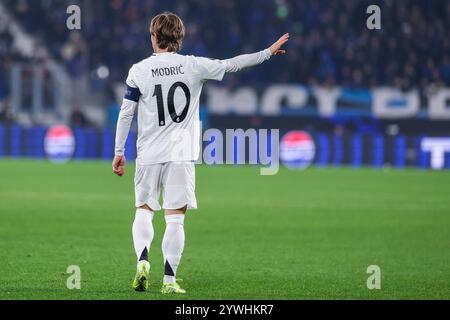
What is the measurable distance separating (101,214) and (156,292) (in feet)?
24.5

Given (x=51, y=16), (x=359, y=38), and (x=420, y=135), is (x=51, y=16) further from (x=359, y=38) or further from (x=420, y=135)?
(x=420, y=135)

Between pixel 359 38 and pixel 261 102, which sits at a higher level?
pixel 359 38

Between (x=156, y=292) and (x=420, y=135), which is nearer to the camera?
(x=156, y=292)

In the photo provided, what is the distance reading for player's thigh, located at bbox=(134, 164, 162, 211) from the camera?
8.43 meters

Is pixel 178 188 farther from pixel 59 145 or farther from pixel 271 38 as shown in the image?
pixel 271 38

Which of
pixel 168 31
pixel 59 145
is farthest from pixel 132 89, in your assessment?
pixel 59 145

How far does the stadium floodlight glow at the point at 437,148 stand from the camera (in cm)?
2797

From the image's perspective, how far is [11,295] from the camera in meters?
8.01

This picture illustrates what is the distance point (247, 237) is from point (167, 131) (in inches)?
194

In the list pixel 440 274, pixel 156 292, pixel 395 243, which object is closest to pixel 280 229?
pixel 395 243

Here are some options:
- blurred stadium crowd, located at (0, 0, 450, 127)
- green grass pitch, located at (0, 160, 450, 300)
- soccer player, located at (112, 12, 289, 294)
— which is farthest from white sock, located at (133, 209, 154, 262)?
blurred stadium crowd, located at (0, 0, 450, 127)

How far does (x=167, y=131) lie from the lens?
8406 millimetres

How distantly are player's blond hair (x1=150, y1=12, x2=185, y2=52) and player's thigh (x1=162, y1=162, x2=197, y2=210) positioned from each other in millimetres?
923

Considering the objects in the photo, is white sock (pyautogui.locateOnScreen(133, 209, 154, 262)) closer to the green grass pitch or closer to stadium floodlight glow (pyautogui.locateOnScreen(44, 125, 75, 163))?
the green grass pitch
